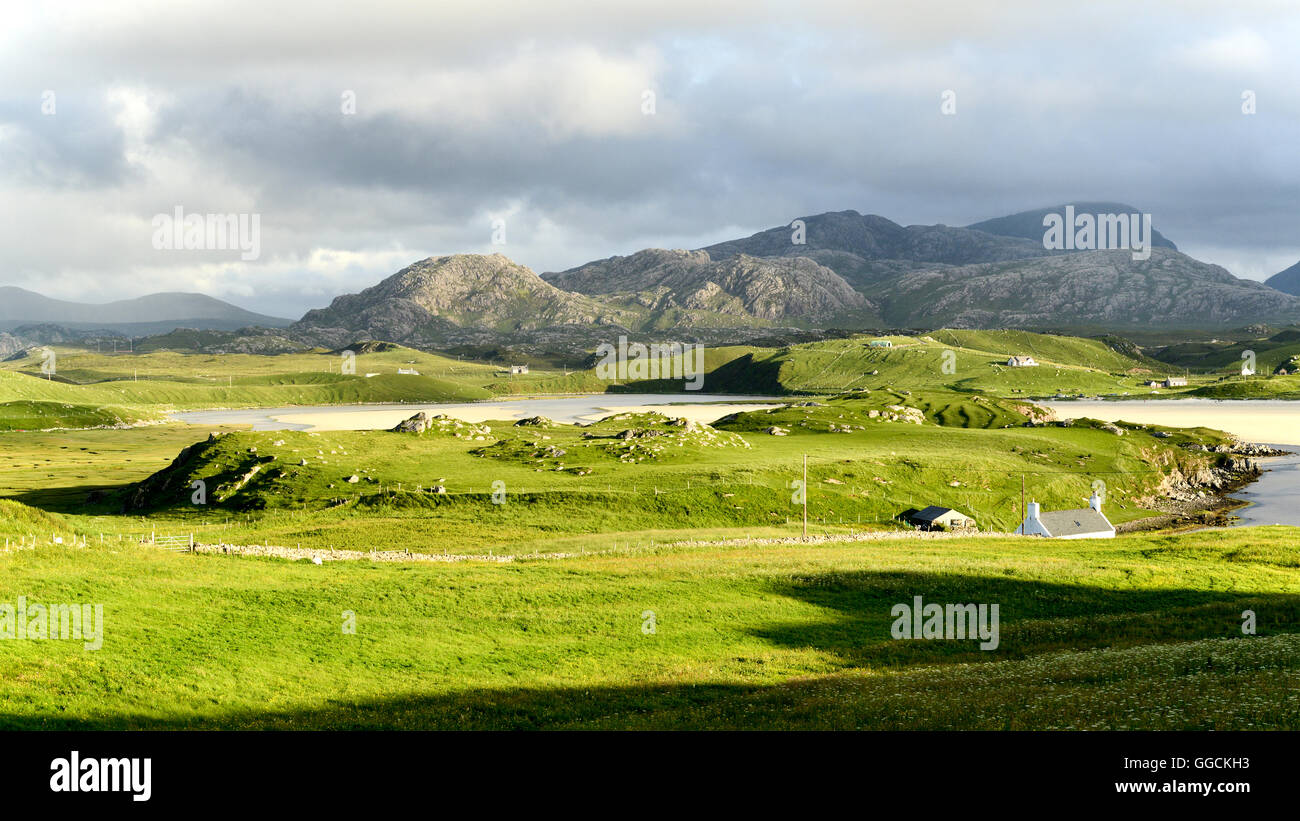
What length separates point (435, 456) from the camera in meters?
165

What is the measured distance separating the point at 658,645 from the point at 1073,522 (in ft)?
302

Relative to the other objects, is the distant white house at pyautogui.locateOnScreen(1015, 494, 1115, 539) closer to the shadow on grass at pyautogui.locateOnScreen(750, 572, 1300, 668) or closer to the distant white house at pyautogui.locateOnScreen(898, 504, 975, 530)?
the distant white house at pyautogui.locateOnScreen(898, 504, 975, 530)

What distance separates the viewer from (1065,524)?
386ft

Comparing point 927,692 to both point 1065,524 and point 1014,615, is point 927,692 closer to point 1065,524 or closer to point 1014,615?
point 1014,615

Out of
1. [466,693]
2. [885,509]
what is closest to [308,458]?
[885,509]

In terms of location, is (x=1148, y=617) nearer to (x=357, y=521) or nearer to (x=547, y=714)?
(x=547, y=714)

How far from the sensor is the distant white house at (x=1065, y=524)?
380 ft

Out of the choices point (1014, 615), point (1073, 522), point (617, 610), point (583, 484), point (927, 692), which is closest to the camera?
point (927, 692)

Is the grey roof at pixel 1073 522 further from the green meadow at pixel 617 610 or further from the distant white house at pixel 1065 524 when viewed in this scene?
the green meadow at pixel 617 610

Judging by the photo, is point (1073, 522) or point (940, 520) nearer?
point (940, 520)

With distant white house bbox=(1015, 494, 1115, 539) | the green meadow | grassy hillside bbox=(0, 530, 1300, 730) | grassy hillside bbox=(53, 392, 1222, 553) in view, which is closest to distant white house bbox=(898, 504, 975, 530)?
the green meadow

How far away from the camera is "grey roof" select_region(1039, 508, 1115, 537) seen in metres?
116

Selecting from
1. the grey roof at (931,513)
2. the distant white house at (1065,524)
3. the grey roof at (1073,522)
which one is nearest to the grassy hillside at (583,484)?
the grey roof at (931,513)

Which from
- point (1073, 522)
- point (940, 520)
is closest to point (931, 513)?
point (940, 520)
